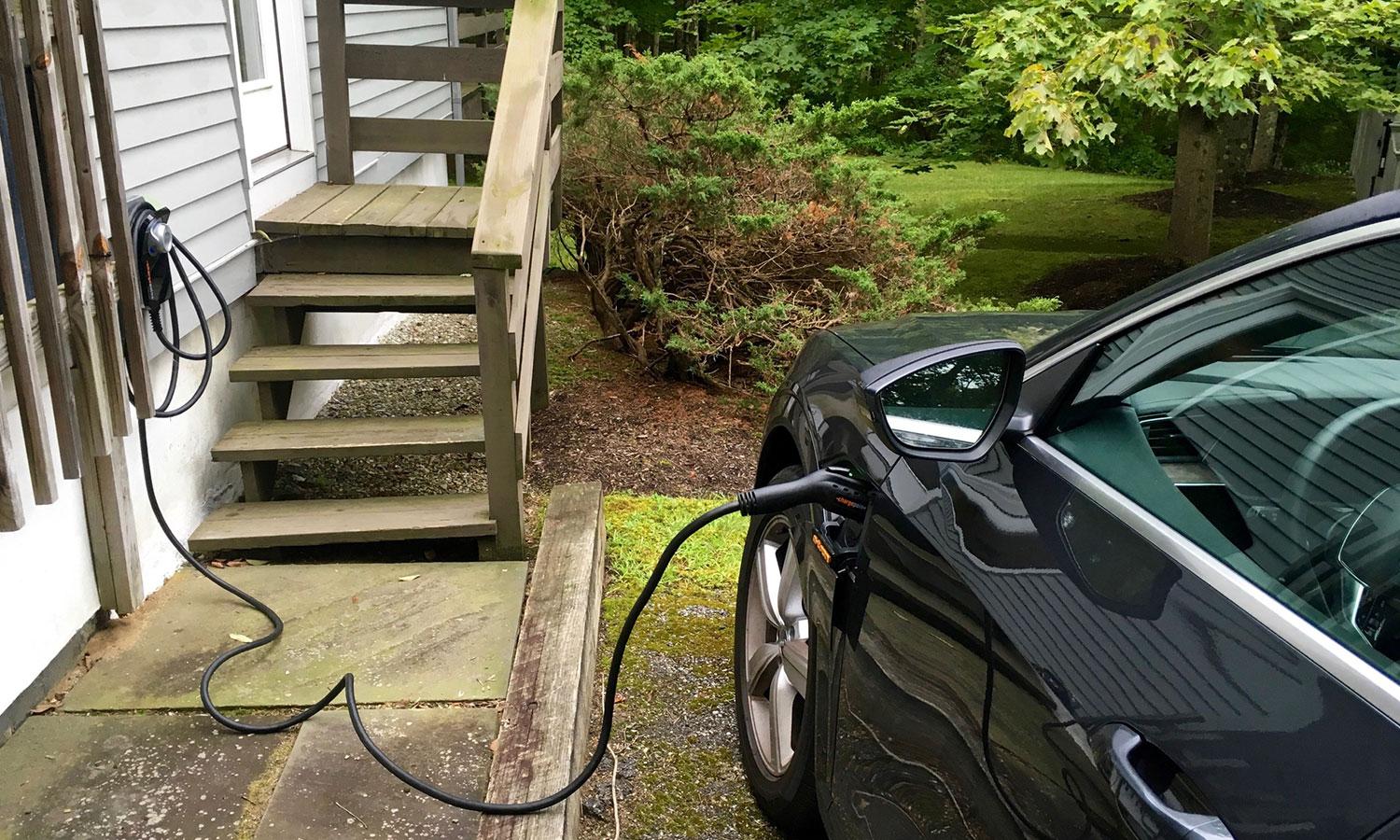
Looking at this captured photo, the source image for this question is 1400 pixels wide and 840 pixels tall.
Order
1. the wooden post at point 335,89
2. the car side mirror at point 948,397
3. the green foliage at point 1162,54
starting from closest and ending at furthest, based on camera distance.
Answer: the car side mirror at point 948,397
the wooden post at point 335,89
the green foliage at point 1162,54

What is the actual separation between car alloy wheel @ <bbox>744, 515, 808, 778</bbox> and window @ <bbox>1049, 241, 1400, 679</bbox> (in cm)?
107

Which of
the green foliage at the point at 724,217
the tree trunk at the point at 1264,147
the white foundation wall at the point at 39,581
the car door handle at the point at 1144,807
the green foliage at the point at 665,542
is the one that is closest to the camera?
the car door handle at the point at 1144,807

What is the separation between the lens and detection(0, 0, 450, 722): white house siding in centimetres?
300

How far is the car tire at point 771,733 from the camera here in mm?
2510

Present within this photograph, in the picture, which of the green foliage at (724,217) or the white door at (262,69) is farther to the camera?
the green foliage at (724,217)

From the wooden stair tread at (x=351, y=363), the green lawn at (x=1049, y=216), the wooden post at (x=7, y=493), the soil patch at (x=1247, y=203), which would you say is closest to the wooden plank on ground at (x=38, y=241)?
the wooden post at (x=7, y=493)

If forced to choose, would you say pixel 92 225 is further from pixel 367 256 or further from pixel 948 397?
pixel 948 397

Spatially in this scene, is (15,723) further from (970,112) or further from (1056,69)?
(970,112)

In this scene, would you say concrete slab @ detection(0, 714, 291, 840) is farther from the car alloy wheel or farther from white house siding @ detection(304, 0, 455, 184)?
white house siding @ detection(304, 0, 455, 184)

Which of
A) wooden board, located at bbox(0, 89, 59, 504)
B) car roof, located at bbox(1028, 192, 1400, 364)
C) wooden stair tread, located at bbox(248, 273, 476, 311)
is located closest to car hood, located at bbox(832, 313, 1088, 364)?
car roof, located at bbox(1028, 192, 1400, 364)

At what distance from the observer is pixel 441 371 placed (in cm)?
446

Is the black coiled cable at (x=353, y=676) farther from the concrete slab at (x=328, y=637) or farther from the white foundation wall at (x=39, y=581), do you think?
the white foundation wall at (x=39, y=581)

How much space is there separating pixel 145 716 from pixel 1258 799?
282 cm

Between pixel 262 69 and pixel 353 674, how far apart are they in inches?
141
